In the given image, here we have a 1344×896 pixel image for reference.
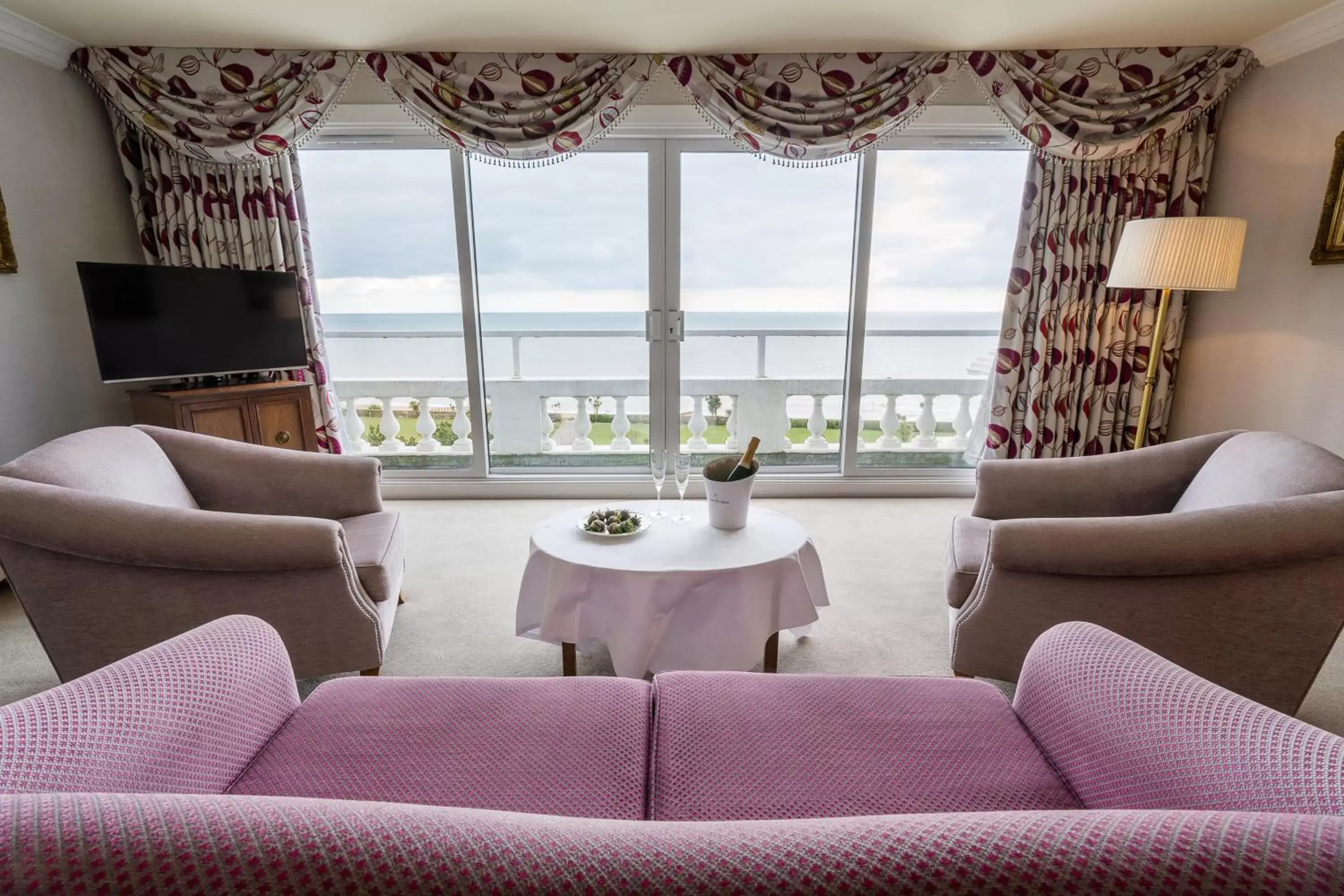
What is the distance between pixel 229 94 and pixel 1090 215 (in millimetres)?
3991

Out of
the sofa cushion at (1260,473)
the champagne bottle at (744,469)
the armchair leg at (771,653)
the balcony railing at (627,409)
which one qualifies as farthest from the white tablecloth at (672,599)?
the balcony railing at (627,409)

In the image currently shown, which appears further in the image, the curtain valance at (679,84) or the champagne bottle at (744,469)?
the curtain valance at (679,84)

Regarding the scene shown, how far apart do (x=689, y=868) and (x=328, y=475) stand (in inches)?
79.6

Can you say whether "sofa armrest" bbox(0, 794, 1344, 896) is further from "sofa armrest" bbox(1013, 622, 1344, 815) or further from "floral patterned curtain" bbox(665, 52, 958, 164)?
"floral patterned curtain" bbox(665, 52, 958, 164)

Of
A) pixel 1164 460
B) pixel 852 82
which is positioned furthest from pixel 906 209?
pixel 1164 460

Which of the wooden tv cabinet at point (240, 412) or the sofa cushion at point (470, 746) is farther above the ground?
the wooden tv cabinet at point (240, 412)

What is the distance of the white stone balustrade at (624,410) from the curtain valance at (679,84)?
1.36 meters

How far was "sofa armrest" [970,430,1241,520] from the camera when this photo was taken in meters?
1.94

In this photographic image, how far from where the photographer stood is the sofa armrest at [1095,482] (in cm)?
194

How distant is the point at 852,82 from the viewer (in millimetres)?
2902

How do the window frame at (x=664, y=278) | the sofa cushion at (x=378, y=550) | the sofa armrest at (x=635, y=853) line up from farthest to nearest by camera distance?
the window frame at (x=664, y=278), the sofa cushion at (x=378, y=550), the sofa armrest at (x=635, y=853)

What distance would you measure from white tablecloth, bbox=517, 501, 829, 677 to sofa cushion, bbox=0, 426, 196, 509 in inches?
41.9

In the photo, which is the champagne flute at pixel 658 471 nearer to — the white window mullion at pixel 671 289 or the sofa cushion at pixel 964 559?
the sofa cushion at pixel 964 559

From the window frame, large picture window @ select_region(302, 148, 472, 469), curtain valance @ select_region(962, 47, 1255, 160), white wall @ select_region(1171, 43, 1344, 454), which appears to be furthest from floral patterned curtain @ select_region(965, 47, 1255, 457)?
large picture window @ select_region(302, 148, 472, 469)
